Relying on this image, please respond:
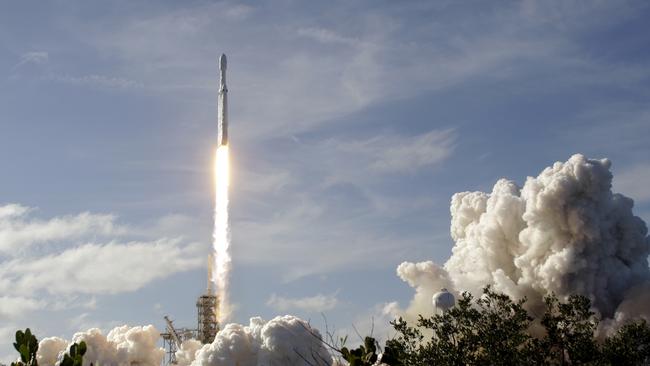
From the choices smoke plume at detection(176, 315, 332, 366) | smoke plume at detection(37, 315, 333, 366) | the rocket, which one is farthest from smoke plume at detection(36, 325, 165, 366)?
the rocket

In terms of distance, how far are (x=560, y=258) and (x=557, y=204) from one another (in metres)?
5.71

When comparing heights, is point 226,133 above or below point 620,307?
above

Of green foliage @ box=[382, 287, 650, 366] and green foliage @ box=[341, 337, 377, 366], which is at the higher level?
green foliage @ box=[382, 287, 650, 366]

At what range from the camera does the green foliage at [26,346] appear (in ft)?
116

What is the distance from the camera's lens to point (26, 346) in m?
35.9

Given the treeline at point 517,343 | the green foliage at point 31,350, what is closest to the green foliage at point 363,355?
the green foliage at point 31,350

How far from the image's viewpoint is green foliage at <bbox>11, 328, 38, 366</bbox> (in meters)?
35.3

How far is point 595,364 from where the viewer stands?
5291 cm

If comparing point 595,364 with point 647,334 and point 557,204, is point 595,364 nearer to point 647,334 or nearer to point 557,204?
point 647,334

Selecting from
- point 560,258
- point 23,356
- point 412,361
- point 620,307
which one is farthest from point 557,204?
point 23,356

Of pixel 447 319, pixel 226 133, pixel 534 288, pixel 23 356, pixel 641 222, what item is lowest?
pixel 23 356

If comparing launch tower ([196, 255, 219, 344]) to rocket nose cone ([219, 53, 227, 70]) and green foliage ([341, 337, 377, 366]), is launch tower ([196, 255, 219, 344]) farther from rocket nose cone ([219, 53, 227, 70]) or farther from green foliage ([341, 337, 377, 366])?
green foliage ([341, 337, 377, 366])

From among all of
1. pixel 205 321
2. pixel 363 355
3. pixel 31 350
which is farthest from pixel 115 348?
pixel 363 355

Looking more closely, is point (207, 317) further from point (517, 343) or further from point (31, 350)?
point (31, 350)
